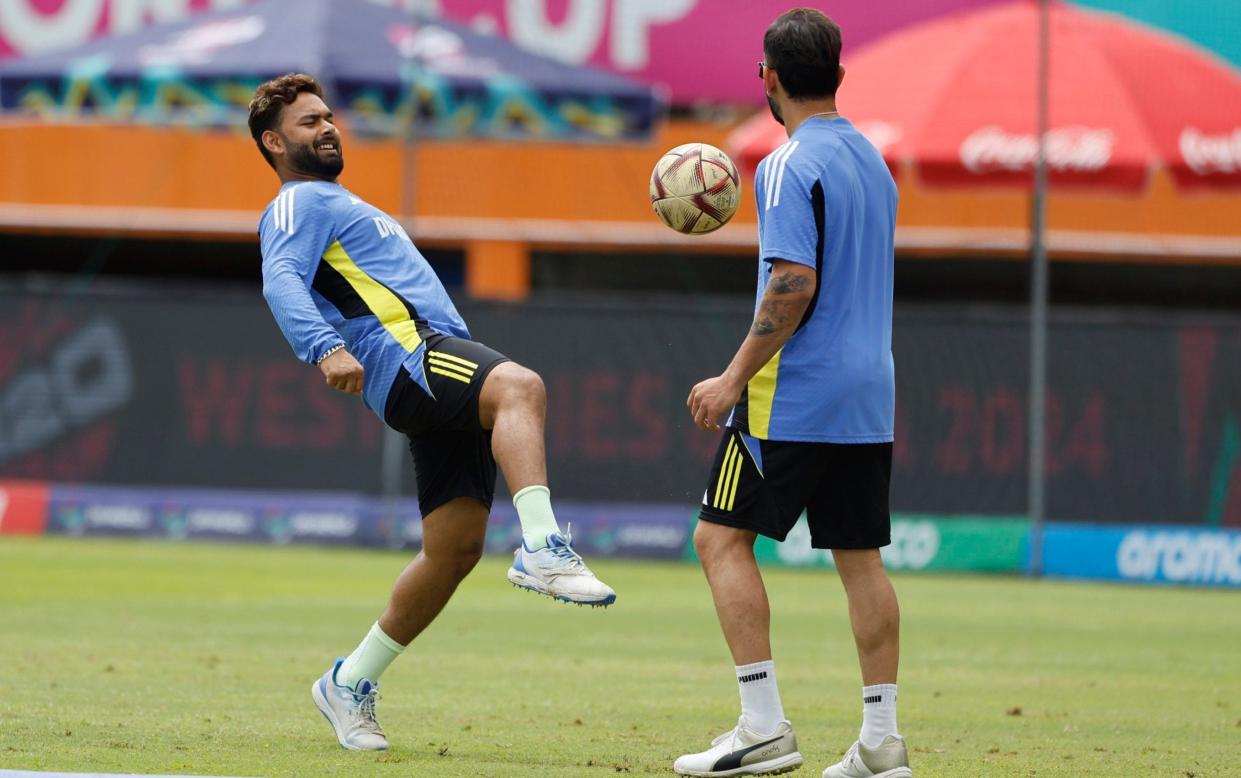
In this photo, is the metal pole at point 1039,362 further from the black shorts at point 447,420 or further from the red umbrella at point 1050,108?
the black shorts at point 447,420

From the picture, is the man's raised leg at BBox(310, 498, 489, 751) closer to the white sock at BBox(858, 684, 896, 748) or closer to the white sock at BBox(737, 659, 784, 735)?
the white sock at BBox(737, 659, 784, 735)

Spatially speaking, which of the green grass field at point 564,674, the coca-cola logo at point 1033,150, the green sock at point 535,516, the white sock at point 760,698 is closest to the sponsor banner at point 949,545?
the green grass field at point 564,674

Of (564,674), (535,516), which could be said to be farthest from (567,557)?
(564,674)

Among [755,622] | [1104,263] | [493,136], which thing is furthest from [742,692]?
[1104,263]

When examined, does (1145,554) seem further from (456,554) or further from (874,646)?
(874,646)

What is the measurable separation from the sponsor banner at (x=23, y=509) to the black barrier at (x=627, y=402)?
15 cm

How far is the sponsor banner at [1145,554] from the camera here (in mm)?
16125

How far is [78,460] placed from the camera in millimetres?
18109

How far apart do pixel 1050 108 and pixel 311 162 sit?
10460 millimetres

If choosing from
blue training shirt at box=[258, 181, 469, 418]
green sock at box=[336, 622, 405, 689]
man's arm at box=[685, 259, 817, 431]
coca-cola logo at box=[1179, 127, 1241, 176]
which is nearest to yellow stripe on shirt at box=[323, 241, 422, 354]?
blue training shirt at box=[258, 181, 469, 418]

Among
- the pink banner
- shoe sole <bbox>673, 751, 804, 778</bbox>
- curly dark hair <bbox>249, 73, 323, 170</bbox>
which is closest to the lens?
shoe sole <bbox>673, 751, 804, 778</bbox>

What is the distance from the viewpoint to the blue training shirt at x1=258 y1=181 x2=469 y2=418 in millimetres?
6812

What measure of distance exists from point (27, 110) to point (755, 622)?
12.5 m

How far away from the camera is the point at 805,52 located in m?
6.26
